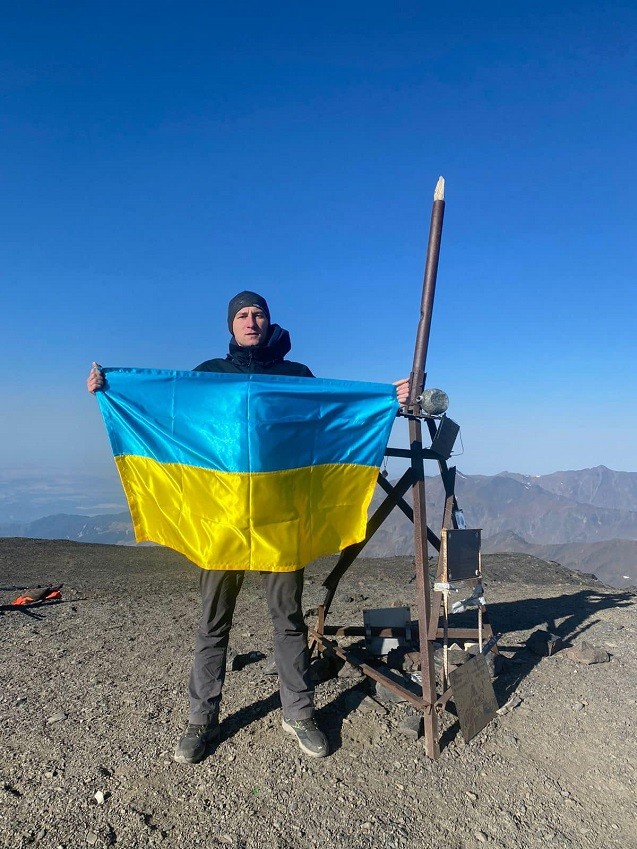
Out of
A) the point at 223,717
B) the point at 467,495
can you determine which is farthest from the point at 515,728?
the point at 467,495

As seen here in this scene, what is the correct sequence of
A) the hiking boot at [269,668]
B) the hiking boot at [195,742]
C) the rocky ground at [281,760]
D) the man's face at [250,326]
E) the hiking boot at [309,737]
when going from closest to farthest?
the rocky ground at [281,760], the hiking boot at [195,742], the hiking boot at [309,737], the man's face at [250,326], the hiking boot at [269,668]

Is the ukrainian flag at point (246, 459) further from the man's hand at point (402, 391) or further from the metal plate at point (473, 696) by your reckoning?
the metal plate at point (473, 696)

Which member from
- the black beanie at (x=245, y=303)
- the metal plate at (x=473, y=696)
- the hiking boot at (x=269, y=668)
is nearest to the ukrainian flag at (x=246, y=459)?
the black beanie at (x=245, y=303)

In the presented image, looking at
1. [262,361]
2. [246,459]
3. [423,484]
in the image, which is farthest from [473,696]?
[262,361]

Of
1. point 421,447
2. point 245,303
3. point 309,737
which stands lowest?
point 309,737

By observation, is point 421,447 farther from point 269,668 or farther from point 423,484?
point 269,668

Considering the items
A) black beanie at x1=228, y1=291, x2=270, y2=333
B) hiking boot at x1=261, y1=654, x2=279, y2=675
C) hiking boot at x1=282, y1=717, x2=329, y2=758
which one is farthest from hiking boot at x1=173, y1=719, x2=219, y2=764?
black beanie at x1=228, y1=291, x2=270, y2=333
